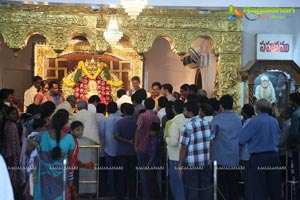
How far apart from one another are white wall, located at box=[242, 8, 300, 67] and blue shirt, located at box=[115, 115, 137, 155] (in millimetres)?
5483

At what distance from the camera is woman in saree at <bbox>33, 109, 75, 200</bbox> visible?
6.52 m

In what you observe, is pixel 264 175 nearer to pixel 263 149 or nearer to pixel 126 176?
pixel 263 149

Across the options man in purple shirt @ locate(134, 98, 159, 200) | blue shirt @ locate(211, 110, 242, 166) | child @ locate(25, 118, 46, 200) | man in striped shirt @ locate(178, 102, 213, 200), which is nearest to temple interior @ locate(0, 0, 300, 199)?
man in purple shirt @ locate(134, 98, 159, 200)

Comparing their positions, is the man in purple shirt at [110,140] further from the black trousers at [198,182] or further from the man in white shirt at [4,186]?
the man in white shirt at [4,186]

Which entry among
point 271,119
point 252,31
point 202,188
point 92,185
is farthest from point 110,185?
point 252,31

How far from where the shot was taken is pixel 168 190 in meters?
9.30

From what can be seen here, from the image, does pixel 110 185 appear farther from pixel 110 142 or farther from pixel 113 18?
pixel 113 18

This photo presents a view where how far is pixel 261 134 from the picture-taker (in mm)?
7457

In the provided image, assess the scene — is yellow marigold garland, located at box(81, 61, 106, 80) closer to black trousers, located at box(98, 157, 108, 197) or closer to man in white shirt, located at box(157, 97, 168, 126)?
black trousers, located at box(98, 157, 108, 197)

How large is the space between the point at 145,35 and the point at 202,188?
22.7 ft

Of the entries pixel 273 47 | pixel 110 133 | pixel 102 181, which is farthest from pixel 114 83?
pixel 110 133

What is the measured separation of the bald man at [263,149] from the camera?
294 inches

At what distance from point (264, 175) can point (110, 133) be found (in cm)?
269

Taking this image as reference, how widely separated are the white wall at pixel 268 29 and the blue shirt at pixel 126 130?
548cm
